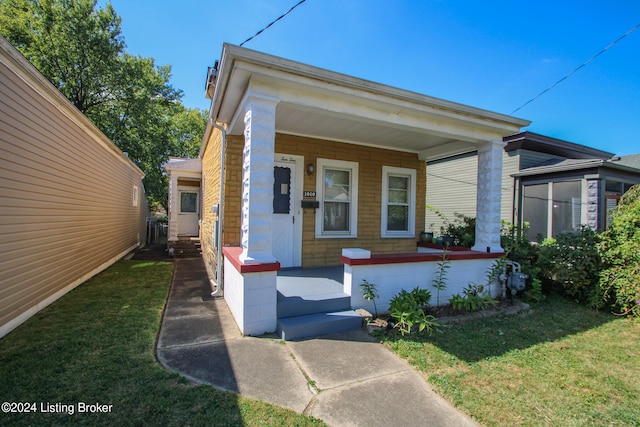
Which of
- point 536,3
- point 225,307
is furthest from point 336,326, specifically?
point 536,3

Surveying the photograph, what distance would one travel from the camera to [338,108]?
3.84 metres

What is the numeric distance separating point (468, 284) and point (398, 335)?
2.09 m

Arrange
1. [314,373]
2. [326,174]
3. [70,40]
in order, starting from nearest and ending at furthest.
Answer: [314,373] → [326,174] → [70,40]

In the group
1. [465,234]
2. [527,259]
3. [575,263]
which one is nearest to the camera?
[575,263]

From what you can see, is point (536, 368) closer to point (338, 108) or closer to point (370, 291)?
point (370, 291)

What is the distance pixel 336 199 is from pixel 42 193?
457cm

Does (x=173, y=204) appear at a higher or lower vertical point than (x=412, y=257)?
higher

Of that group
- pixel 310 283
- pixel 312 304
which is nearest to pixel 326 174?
Answer: pixel 310 283

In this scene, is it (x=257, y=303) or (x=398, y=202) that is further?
(x=398, y=202)

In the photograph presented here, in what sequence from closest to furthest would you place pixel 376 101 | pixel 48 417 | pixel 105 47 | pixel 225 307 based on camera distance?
pixel 48 417, pixel 376 101, pixel 225 307, pixel 105 47

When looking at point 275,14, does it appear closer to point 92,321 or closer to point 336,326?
point 336,326

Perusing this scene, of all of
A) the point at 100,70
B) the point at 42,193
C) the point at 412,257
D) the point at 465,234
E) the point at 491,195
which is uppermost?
the point at 100,70

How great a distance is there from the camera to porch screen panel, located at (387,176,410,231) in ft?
20.8

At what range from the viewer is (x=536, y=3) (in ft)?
20.4
